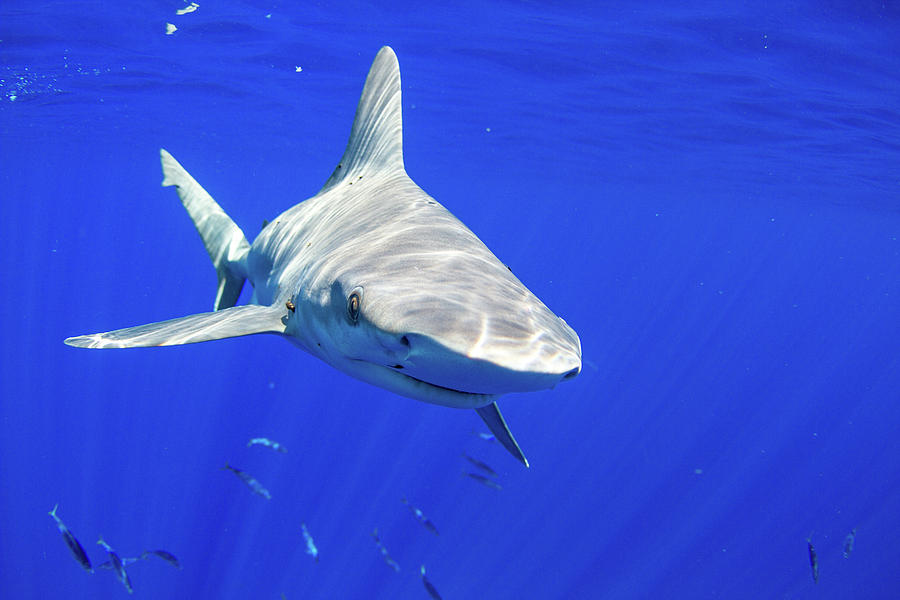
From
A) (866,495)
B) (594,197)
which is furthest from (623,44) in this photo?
(866,495)

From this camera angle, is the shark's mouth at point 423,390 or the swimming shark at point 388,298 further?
the shark's mouth at point 423,390

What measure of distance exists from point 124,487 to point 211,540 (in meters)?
4.48

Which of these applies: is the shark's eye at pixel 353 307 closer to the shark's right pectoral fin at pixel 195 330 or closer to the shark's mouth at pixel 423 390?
the shark's mouth at pixel 423 390

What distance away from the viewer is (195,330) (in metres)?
3.00

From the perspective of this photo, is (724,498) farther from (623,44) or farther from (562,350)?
(562,350)

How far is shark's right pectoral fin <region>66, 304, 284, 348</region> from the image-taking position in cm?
277

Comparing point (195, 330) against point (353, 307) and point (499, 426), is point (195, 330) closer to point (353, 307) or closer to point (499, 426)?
point (353, 307)

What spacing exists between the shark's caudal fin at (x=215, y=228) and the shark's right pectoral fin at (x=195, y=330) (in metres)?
1.83

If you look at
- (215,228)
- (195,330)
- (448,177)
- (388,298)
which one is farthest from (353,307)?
(448,177)

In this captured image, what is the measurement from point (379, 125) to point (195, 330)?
221cm

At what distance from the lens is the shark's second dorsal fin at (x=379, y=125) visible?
4297 mm

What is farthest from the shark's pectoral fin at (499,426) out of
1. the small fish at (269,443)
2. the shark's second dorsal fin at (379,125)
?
the small fish at (269,443)

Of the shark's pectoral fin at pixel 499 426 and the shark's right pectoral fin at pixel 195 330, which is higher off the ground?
the shark's right pectoral fin at pixel 195 330

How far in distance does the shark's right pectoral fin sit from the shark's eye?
735mm
